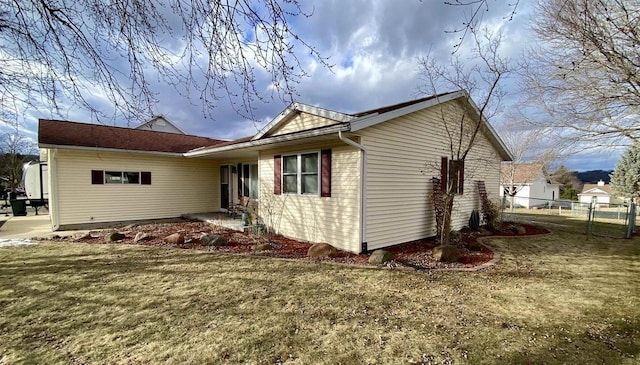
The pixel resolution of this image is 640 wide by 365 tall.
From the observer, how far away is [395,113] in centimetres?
669

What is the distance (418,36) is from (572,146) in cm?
802

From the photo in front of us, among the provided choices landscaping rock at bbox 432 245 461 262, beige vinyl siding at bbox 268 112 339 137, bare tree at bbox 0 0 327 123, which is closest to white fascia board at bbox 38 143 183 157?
beige vinyl siding at bbox 268 112 339 137

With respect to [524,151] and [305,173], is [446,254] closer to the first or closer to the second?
[305,173]

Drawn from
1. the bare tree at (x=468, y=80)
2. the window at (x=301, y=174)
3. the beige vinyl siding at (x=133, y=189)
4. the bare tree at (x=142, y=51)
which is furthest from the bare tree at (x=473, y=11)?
the beige vinyl siding at (x=133, y=189)

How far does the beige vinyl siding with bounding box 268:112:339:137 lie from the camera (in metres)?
7.48

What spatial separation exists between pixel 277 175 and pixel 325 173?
2019mm

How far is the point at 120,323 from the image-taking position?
3434 mm

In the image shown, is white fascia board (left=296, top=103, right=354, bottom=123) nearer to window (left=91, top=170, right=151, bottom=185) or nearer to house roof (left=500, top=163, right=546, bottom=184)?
window (left=91, top=170, right=151, bottom=185)

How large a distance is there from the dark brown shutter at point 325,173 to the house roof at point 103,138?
614 cm

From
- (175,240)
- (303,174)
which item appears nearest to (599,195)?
(303,174)

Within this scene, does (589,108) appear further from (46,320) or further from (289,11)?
(46,320)

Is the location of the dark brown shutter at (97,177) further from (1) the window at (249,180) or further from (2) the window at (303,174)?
(2) the window at (303,174)

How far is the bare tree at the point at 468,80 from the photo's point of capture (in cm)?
692

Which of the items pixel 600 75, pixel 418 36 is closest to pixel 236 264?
pixel 418 36
